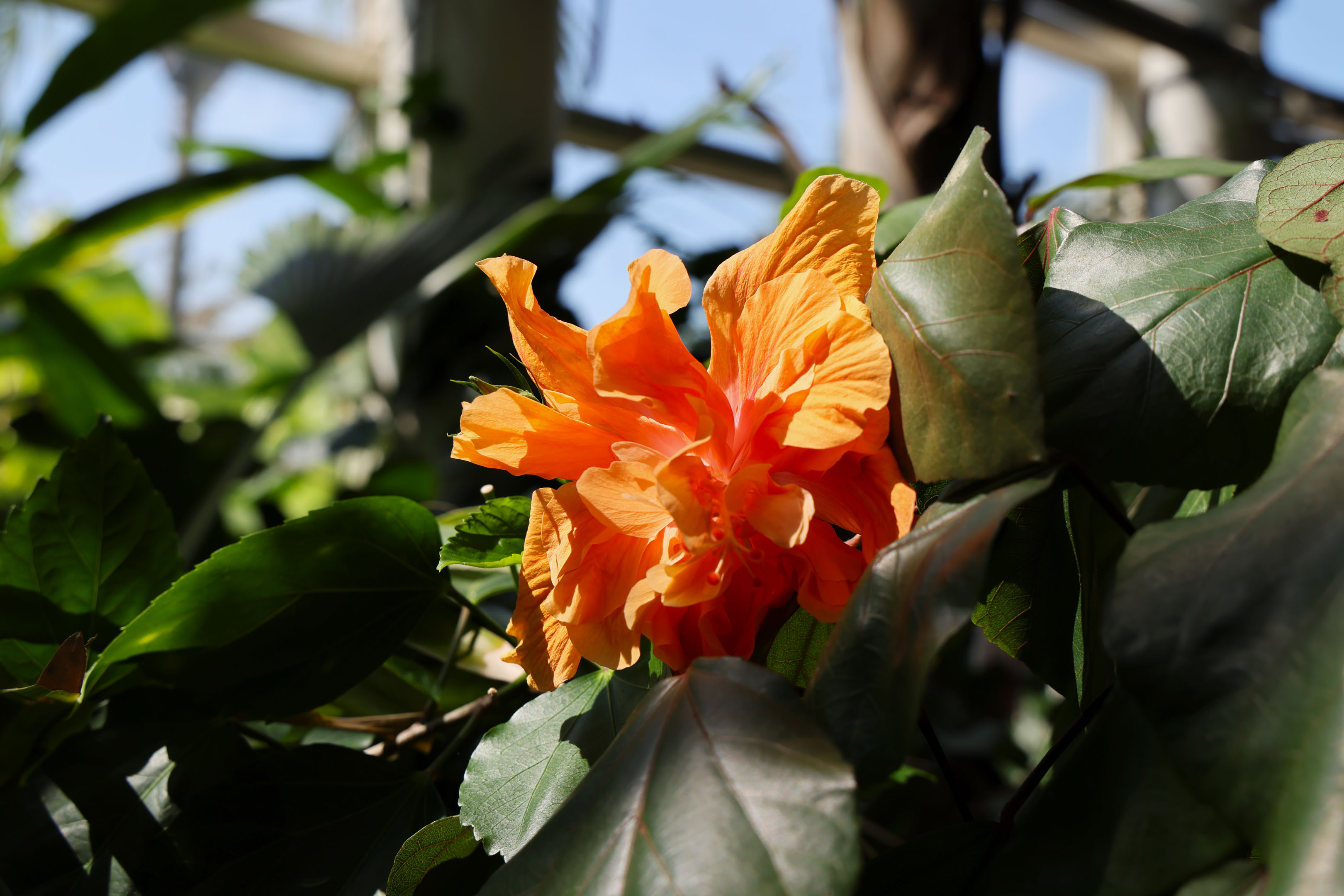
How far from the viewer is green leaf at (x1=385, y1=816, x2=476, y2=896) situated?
0.66ft

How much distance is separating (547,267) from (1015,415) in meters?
0.90

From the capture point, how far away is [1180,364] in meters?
0.17

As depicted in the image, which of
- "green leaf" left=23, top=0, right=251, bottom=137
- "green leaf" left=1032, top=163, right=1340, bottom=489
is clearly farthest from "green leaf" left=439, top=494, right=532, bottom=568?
"green leaf" left=23, top=0, right=251, bottom=137

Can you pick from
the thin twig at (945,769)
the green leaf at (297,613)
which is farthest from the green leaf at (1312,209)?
the green leaf at (297,613)

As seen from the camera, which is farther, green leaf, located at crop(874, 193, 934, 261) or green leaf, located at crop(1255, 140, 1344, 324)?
green leaf, located at crop(874, 193, 934, 261)

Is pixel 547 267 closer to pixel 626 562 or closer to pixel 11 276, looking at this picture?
pixel 11 276

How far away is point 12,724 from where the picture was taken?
247 mm

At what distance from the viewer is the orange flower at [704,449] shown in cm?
17

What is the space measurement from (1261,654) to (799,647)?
0.11 meters

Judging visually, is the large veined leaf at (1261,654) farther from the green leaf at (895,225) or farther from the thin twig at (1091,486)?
the green leaf at (895,225)

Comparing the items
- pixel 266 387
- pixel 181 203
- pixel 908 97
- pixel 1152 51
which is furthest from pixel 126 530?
pixel 1152 51

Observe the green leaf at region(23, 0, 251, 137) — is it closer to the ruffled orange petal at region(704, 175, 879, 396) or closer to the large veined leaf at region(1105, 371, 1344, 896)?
the ruffled orange petal at region(704, 175, 879, 396)

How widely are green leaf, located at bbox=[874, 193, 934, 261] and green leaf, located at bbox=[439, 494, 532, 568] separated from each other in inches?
5.5

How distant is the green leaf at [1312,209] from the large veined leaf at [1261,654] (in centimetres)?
4
